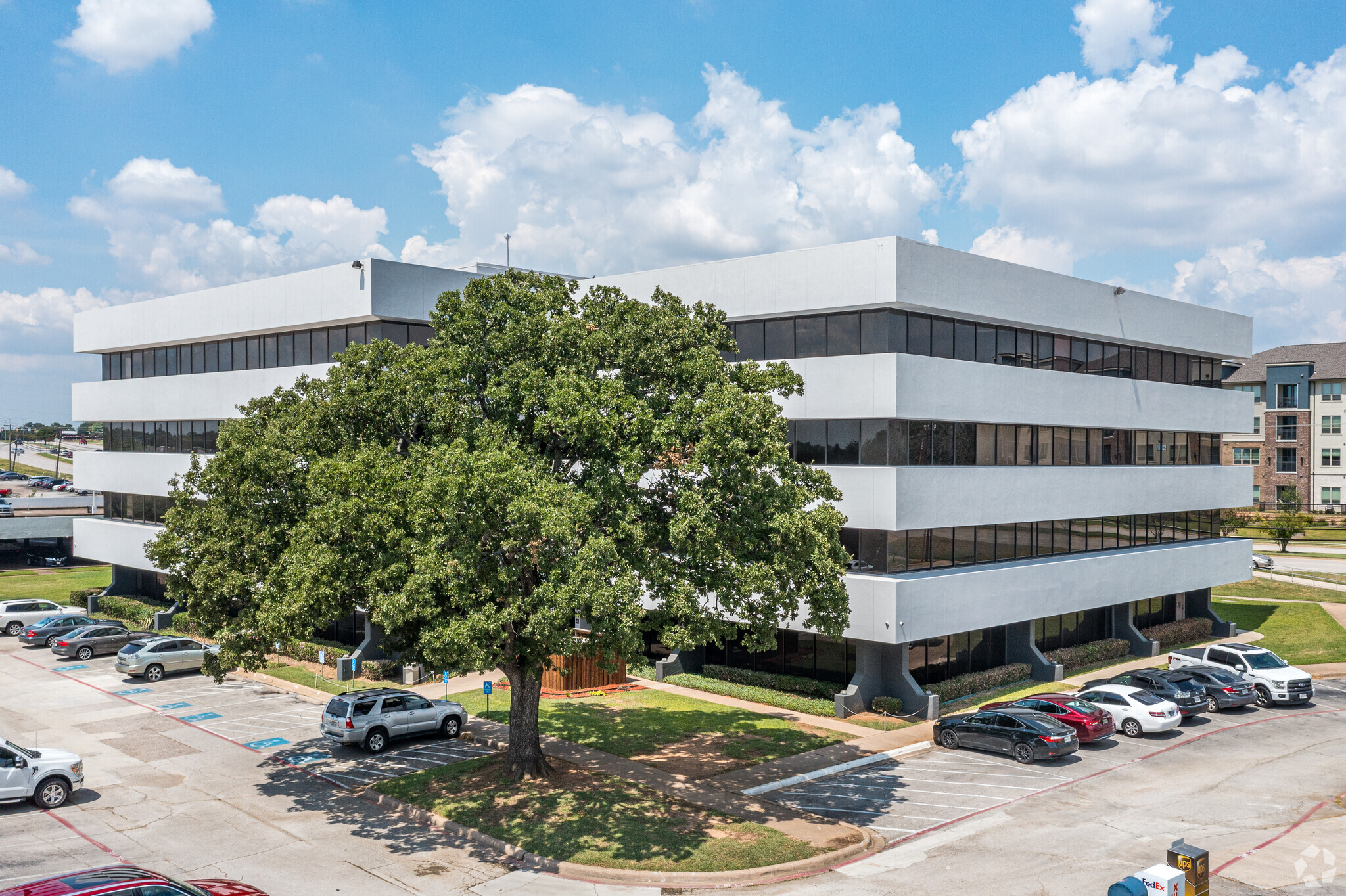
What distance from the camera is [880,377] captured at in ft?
101

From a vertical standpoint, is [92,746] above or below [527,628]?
below

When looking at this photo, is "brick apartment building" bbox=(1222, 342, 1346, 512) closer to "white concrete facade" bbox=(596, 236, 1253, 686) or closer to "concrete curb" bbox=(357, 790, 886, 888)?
"white concrete facade" bbox=(596, 236, 1253, 686)

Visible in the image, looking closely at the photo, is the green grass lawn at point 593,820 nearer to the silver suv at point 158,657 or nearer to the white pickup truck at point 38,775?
the white pickup truck at point 38,775

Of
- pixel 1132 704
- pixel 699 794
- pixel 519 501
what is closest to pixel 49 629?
pixel 699 794

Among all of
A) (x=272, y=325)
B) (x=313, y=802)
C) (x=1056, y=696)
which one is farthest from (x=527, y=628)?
(x=272, y=325)

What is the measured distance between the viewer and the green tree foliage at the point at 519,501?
19.4 m

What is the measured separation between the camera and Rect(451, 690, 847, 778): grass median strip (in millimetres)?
26578

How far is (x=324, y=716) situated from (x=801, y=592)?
1460 cm

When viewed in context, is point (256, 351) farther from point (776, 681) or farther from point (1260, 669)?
point (1260, 669)

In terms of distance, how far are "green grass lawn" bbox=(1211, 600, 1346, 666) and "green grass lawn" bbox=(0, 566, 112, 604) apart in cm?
6259

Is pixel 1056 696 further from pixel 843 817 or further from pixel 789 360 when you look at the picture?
pixel 789 360

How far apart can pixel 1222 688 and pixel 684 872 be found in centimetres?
2331

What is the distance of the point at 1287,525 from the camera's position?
78.6 m

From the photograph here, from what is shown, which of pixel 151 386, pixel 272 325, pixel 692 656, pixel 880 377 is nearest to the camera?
pixel 880 377
